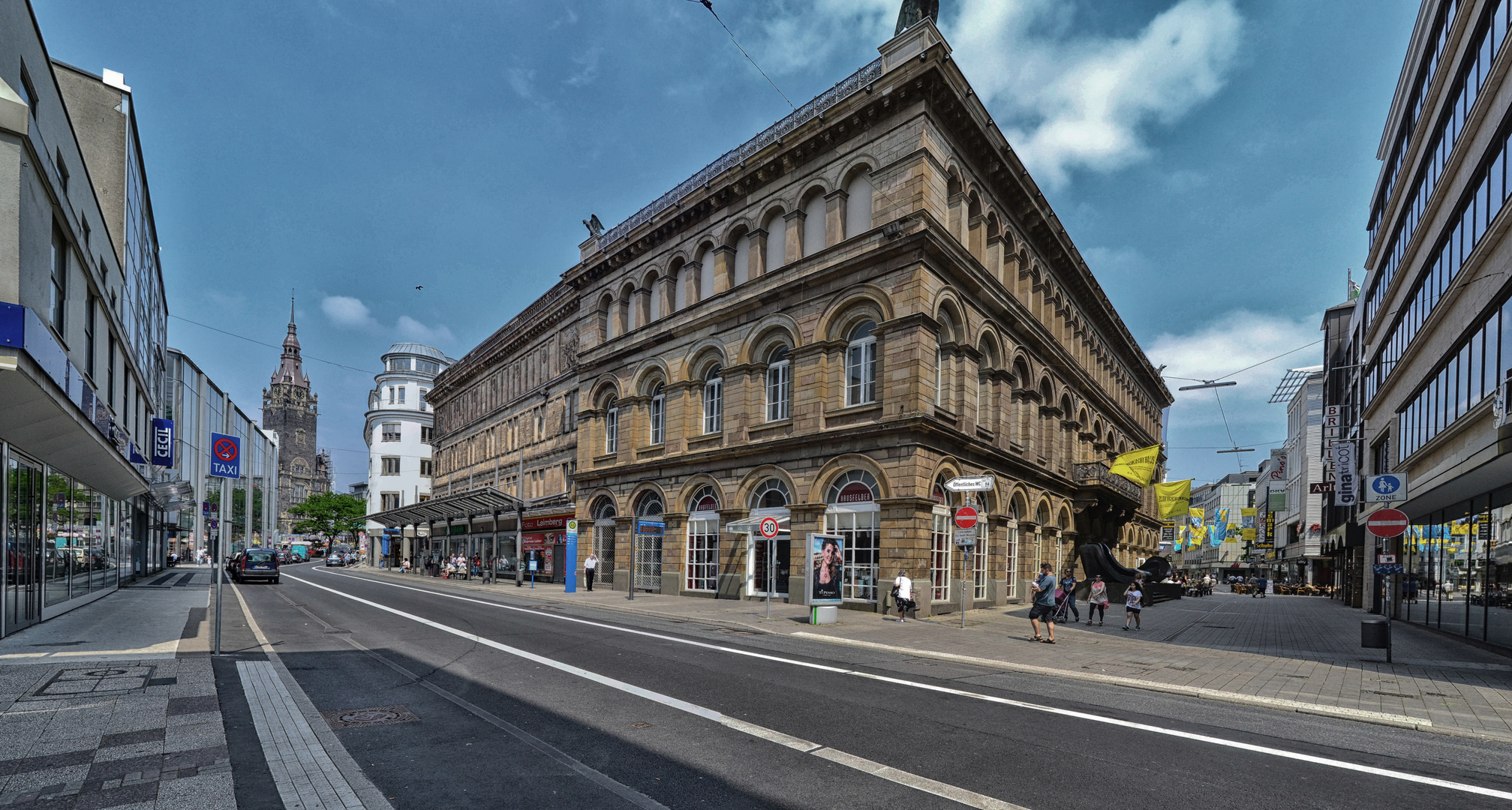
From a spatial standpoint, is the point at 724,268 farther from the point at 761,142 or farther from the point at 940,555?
the point at 940,555

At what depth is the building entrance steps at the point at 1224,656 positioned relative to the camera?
10.2 metres

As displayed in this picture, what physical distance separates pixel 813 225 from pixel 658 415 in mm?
10205

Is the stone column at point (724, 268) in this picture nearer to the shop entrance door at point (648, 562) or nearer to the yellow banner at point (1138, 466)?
the shop entrance door at point (648, 562)

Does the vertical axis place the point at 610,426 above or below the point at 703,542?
above

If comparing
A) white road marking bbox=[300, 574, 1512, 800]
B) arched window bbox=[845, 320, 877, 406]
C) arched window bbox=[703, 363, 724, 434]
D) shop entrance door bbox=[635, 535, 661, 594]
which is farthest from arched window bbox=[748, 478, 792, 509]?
white road marking bbox=[300, 574, 1512, 800]

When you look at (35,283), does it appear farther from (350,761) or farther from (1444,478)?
(1444,478)

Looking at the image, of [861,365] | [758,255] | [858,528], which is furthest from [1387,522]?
[758,255]

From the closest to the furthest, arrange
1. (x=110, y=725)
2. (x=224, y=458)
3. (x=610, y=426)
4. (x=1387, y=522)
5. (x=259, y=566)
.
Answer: (x=110, y=725) → (x=224, y=458) → (x=1387, y=522) → (x=610, y=426) → (x=259, y=566)

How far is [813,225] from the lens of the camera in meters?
26.4

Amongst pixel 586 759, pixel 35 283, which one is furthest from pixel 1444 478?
pixel 35 283

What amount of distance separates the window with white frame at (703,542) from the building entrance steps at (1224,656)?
137 cm

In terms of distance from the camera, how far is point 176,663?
10.3m

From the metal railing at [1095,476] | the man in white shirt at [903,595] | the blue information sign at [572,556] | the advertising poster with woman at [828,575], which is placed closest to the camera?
the advertising poster with woman at [828,575]

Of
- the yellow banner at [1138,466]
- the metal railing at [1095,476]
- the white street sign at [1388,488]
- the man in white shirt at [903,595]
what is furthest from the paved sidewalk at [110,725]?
the metal railing at [1095,476]
